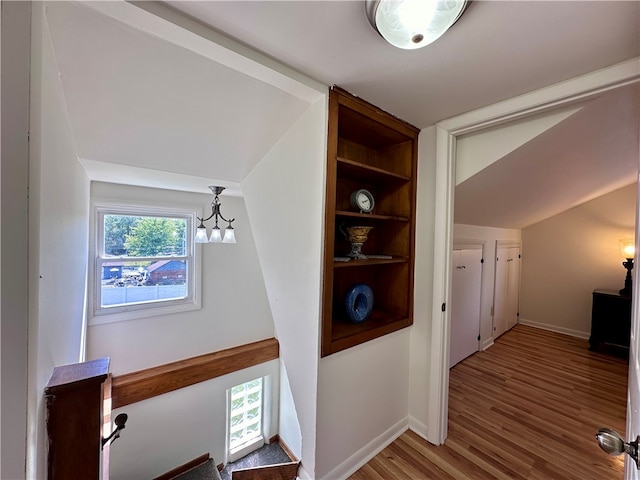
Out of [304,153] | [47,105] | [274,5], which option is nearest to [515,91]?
[304,153]

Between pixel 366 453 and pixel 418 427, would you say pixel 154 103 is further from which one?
pixel 418 427

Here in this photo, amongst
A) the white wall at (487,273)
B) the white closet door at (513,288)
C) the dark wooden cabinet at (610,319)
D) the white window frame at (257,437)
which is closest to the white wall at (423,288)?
the white wall at (487,273)

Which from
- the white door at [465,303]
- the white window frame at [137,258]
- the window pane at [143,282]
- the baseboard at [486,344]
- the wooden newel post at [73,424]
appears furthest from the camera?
the baseboard at [486,344]

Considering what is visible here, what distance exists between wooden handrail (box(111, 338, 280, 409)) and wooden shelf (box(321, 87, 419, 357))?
1705 mm

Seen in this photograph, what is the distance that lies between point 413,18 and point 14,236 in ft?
3.90

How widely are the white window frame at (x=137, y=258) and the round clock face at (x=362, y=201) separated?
1.84 metres

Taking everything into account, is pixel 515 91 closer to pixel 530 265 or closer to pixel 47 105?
pixel 47 105

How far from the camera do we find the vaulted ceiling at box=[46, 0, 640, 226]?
81cm

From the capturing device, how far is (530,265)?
4.05 meters

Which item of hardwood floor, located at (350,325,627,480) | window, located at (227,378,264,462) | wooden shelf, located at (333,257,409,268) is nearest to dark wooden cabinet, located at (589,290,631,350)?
hardwood floor, located at (350,325,627,480)

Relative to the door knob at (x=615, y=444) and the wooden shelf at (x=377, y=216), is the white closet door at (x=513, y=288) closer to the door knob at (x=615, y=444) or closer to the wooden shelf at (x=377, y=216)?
the wooden shelf at (x=377, y=216)

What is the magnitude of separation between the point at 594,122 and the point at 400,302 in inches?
61.3

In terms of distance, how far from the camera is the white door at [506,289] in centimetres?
342

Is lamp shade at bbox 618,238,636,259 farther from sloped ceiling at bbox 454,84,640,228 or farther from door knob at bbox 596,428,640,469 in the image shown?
door knob at bbox 596,428,640,469
